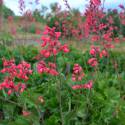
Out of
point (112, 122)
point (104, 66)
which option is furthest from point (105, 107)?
point (104, 66)

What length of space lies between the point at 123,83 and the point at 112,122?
1205 millimetres

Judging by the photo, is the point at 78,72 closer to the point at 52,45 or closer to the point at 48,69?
the point at 48,69

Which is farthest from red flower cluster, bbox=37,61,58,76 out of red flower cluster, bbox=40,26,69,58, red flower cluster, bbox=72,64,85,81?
red flower cluster, bbox=72,64,85,81

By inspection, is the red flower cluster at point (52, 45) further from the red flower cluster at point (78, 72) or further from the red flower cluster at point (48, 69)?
the red flower cluster at point (78, 72)

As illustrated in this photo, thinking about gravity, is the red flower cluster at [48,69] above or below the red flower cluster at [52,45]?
below

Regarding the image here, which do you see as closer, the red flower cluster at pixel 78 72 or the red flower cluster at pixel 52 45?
the red flower cluster at pixel 52 45

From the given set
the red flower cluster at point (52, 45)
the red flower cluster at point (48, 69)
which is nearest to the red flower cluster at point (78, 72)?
the red flower cluster at point (48, 69)

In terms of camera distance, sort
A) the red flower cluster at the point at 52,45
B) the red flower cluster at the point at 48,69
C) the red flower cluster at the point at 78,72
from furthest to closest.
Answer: the red flower cluster at the point at 78,72
the red flower cluster at the point at 48,69
the red flower cluster at the point at 52,45

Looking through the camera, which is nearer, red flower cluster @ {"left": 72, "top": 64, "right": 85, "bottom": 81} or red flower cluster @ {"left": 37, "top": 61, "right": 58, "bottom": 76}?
red flower cluster @ {"left": 37, "top": 61, "right": 58, "bottom": 76}

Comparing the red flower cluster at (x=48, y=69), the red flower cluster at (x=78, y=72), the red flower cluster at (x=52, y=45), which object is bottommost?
the red flower cluster at (x=78, y=72)

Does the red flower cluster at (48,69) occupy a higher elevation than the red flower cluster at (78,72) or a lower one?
higher

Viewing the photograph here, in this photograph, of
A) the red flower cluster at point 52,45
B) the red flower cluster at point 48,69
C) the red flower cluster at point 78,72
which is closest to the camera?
the red flower cluster at point 52,45

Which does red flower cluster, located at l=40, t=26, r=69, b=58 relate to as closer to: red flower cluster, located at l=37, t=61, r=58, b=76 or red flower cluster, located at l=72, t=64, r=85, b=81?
red flower cluster, located at l=37, t=61, r=58, b=76

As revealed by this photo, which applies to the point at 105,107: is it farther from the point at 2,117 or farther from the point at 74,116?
the point at 2,117
